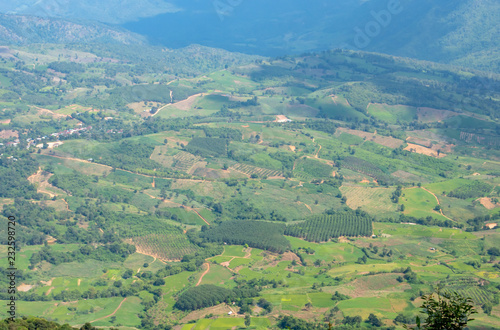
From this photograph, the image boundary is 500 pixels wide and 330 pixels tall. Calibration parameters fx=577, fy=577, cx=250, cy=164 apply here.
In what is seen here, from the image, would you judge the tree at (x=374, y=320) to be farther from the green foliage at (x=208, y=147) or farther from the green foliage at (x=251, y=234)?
the green foliage at (x=208, y=147)

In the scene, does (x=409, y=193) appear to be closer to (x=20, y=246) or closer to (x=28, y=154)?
(x=20, y=246)

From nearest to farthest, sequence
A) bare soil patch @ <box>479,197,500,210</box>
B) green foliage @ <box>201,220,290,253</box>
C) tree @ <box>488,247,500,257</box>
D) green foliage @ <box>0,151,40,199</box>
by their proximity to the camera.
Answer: tree @ <box>488,247,500,257</box> < green foliage @ <box>201,220,290,253</box> < green foliage @ <box>0,151,40,199</box> < bare soil patch @ <box>479,197,500,210</box>

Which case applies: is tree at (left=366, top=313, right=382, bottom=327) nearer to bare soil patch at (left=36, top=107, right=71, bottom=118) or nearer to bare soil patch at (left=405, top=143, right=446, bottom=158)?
bare soil patch at (left=405, top=143, right=446, bottom=158)

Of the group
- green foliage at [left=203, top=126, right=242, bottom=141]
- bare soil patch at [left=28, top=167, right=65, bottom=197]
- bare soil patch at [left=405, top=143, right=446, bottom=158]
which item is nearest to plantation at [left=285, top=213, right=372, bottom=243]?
bare soil patch at [left=405, top=143, right=446, bottom=158]

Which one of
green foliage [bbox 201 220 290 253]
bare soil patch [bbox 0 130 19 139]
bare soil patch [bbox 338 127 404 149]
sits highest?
bare soil patch [bbox 338 127 404 149]

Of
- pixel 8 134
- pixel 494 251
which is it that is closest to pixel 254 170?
pixel 494 251

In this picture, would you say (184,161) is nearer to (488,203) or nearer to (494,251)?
(488,203)
